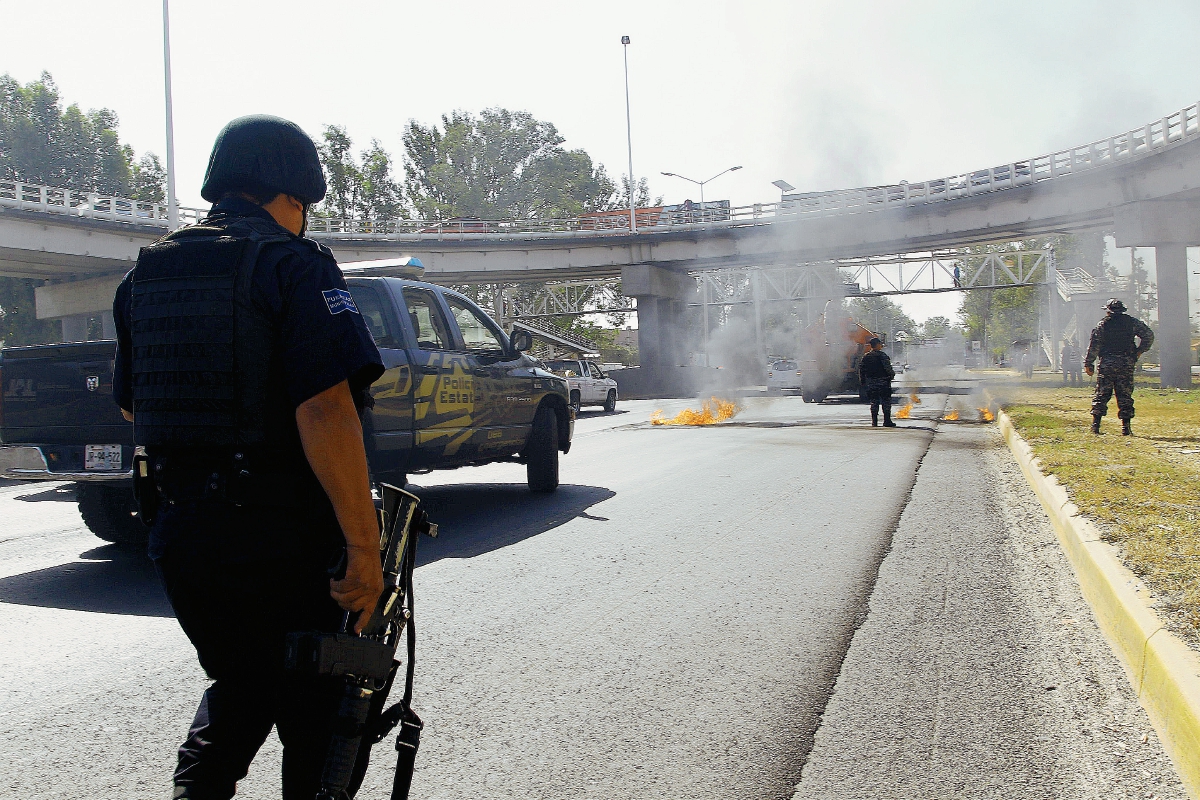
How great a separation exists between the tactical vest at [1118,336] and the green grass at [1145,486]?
1156 mm

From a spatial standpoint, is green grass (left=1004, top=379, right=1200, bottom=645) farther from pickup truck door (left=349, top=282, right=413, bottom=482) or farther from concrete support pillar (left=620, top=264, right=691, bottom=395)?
concrete support pillar (left=620, top=264, right=691, bottom=395)

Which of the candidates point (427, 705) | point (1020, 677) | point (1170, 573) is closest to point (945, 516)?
point (1170, 573)

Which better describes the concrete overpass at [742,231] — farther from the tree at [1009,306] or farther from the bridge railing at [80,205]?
the tree at [1009,306]

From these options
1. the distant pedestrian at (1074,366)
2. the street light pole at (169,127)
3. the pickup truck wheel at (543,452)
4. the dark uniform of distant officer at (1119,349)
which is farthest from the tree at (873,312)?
the pickup truck wheel at (543,452)

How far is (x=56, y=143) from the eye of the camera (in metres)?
63.6

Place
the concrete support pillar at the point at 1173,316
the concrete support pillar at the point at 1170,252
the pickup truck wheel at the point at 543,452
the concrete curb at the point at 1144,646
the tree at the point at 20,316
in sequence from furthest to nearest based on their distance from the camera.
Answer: the tree at the point at 20,316
the concrete support pillar at the point at 1173,316
the concrete support pillar at the point at 1170,252
the pickup truck wheel at the point at 543,452
the concrete curb at the point at 1144,646

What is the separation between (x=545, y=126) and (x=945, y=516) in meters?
74.9

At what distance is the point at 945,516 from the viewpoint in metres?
7.89

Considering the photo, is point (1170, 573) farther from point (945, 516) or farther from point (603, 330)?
point (603, 330)

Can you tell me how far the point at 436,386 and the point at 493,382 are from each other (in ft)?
2.90

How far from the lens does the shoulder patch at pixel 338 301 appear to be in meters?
1.98

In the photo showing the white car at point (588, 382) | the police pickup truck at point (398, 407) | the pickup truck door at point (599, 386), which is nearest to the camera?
the police pickup truck at point (398, 407)

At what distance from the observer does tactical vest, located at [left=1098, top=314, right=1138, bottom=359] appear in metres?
12.2

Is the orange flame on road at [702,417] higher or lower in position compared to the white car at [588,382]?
lower
